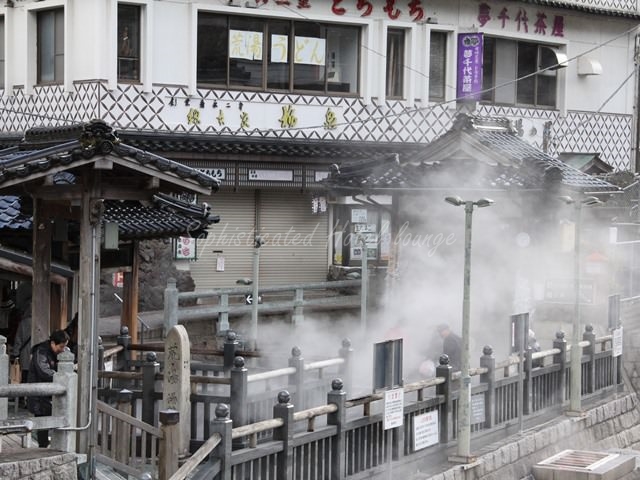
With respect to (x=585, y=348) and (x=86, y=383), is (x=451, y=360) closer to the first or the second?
(x=585, y=348)

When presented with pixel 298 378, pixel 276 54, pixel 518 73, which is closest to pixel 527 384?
pixel 298 378

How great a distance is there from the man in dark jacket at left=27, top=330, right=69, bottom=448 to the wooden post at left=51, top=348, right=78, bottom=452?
2031mm

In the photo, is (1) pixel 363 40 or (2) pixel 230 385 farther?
(1) pixel 363 40

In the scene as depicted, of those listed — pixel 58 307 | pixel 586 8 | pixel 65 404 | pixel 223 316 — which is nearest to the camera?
pixel 65 404

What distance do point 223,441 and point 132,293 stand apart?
20.3 ft

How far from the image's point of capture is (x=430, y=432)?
15047 mm

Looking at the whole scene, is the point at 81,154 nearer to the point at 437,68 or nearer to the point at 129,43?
the point at 129,43

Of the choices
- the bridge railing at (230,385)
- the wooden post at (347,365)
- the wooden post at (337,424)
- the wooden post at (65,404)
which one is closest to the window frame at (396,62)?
the bridge railing at (230,385)

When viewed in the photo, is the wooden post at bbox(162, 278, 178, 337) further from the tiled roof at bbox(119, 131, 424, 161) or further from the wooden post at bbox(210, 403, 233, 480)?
the wooden post at bbox(210, 403, 233, 480)

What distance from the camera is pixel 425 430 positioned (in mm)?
14914

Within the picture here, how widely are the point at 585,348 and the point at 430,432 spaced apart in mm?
6222

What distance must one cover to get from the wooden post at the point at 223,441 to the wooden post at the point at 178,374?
0.56m

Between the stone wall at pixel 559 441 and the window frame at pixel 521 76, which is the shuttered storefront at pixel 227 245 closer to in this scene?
the window frame at pixel 521 76

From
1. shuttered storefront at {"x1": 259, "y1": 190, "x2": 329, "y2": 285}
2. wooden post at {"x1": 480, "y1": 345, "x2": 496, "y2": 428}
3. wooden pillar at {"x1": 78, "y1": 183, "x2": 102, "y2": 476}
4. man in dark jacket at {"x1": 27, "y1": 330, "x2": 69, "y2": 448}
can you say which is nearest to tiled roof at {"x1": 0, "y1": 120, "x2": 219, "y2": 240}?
wooden pillar at {"x1": 78, "y1": 183, "x2": 102, "y2": 476}
